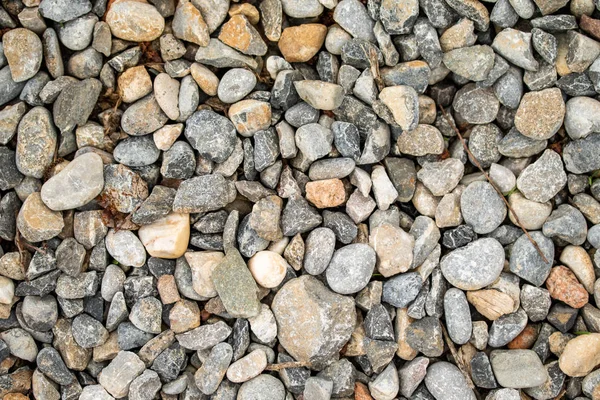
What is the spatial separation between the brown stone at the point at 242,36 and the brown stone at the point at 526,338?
1747 millimetres

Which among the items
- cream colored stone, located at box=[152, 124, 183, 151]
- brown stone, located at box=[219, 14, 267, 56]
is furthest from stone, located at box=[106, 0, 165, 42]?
cream colored stone, located at box=[152, 124, 183, 151]

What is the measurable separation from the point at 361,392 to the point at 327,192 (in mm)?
902

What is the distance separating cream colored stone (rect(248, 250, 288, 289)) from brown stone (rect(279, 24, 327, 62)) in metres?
0.91

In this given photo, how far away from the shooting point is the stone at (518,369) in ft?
8.52

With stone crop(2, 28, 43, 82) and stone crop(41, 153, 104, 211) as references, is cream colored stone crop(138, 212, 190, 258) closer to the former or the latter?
stone crop(41, 153, 104, 211)

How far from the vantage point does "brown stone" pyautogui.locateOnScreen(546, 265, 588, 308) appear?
104 inches

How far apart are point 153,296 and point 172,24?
1238mm

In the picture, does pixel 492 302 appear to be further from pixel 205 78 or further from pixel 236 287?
pixel 205 78

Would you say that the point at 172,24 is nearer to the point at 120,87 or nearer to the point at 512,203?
the point at 120,87

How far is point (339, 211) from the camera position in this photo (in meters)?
2.77

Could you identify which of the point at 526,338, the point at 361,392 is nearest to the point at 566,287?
the point at 526,338

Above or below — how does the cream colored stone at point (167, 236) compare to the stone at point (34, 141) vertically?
below

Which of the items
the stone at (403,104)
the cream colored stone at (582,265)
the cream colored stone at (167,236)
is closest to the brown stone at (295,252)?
the cream colored stone at (167,236)

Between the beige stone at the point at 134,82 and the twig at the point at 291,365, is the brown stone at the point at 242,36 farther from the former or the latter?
the twig at the point at 291,365
